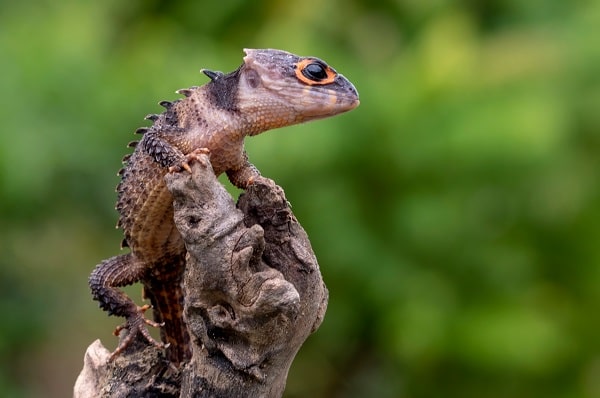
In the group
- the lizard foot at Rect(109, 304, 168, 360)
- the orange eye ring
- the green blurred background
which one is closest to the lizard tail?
the lizard foot at Rect(109, 304, 168, 360)

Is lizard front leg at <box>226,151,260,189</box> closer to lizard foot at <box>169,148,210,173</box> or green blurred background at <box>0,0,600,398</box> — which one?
lizard foot at <box>169,148,210,173</box>

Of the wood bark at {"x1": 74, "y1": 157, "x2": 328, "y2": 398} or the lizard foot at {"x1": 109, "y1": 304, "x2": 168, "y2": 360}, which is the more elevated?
the wood bark at {"x1": 74, "y1": 157, "x2": 328, "y2": 398}

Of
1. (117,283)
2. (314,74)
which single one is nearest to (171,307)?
(117,283)

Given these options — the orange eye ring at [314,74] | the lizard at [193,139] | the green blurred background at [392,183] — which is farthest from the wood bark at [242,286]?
the green blurred background at [392,183]

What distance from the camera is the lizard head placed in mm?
2967

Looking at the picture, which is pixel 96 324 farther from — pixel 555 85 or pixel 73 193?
pixel 555 85

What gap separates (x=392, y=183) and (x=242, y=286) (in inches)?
149

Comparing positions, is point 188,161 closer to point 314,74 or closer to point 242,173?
point 242,173

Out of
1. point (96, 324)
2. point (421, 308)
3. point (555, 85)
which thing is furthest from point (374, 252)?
point (96, 324)

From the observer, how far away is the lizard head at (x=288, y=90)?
2.97 meters

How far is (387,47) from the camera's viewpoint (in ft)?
23.6

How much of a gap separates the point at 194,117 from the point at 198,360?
91 centimetres

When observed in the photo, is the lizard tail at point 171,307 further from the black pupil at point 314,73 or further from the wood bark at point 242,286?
the black pupil at point 314,73

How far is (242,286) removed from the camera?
2.54 metres
